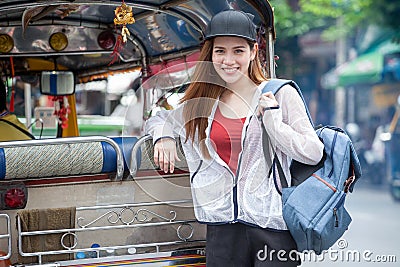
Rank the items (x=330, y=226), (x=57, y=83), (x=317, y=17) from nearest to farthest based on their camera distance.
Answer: (x=330, y=226) → (x=57, y=83) → (x=317, y=17)

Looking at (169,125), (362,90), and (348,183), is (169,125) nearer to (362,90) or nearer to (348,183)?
(348,183)

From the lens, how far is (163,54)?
5391 millimetres

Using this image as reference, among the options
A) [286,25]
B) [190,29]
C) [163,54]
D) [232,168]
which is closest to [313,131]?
[232,168]

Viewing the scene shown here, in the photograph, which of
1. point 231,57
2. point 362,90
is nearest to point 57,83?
point 231,57

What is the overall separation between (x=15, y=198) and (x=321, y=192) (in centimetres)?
150

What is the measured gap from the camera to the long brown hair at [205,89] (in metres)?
3.08

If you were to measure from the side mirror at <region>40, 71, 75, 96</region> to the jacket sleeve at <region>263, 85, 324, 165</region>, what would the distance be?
3704 mm

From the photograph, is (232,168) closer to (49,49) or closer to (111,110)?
(49,49)

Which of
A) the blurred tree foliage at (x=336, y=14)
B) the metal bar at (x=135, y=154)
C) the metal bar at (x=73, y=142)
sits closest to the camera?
the metal bar at (x=73, y=142)

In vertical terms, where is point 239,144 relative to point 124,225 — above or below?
above

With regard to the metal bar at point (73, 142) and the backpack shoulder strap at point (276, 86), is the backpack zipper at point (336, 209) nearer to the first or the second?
the backpack shoulder strap at point (276, 86)

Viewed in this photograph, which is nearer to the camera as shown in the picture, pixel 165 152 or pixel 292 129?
pixel 292 129

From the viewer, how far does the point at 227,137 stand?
9.84 ft

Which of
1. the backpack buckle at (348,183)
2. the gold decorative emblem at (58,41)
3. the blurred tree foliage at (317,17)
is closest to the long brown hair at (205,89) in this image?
the backpack buckle at (348,183)
